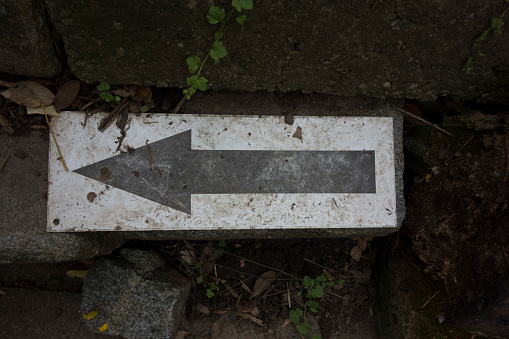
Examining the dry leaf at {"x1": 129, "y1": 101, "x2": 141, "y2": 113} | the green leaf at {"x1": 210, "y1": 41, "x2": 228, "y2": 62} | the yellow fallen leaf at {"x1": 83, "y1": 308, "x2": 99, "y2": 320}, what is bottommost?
the yellow fallen leaf at {"x1": 83, "y1": 308, "x2": 99, "y2": 320}

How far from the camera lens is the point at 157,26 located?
4.87 ft

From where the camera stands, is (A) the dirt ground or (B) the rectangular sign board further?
(A) the dirt ground

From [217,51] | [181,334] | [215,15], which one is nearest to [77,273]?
[181,334]

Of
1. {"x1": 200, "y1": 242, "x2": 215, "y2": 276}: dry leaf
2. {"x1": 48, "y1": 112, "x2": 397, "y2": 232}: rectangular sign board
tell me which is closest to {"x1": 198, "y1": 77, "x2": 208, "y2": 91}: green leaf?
{"x1": 48, "y1": 112, "x2": 397, "y2": 232}: rectangular sign board

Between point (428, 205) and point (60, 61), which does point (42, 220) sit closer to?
point (60, 61)

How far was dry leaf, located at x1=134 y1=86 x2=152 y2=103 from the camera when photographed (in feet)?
5.60

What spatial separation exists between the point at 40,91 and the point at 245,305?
1736 mm

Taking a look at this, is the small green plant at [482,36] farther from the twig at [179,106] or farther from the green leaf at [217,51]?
the twig at [179,106]

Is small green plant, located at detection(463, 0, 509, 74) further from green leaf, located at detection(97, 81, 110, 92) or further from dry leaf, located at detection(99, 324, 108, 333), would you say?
dry leaf, located at detection(99, 324, 108, 333)

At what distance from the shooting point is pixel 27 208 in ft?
5.42

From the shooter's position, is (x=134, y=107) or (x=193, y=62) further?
(x=134, y=107)

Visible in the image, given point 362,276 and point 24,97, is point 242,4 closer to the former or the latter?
point 24,97

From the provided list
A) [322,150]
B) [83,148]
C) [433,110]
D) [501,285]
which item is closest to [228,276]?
[322,150]

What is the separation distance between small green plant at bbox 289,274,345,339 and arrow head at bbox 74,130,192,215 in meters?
0.99
